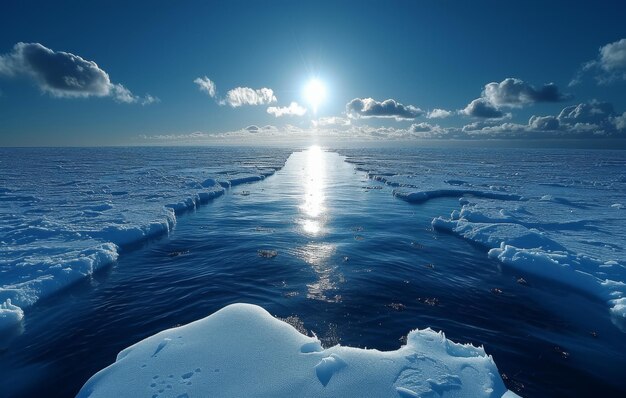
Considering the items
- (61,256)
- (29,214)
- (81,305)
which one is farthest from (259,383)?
(29,214)

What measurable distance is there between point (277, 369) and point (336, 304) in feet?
13.9

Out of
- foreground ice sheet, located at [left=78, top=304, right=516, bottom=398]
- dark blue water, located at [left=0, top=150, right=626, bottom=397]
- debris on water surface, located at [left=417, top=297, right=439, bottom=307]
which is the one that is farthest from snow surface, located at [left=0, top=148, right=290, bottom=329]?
debris on water surface, located at [left=417, top=297, right=439, bottom=307]

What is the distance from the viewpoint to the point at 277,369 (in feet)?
17.3

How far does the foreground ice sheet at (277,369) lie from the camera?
15.9 ft

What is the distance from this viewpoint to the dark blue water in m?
6.85

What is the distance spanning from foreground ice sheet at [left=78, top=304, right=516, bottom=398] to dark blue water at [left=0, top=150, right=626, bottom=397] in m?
1.59

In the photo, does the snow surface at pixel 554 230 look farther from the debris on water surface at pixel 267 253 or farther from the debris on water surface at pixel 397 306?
the debris on water surface at pixel 267 253

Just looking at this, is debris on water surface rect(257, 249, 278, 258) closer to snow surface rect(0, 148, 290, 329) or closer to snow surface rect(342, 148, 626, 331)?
snow surface rect(0, 148, 290, 329)

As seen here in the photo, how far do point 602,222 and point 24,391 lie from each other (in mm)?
25626

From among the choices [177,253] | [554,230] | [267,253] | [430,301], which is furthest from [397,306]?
[554,230]

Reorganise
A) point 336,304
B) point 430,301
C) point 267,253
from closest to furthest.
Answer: point 336,304
point 430,301
point 267,253

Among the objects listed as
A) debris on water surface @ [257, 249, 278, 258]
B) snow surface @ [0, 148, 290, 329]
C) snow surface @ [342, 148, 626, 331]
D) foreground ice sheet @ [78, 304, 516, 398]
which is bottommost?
snow surface @ [342, 148, 626, 331]

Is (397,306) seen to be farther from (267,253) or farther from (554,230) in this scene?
(554,230)

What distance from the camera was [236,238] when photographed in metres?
15.9
